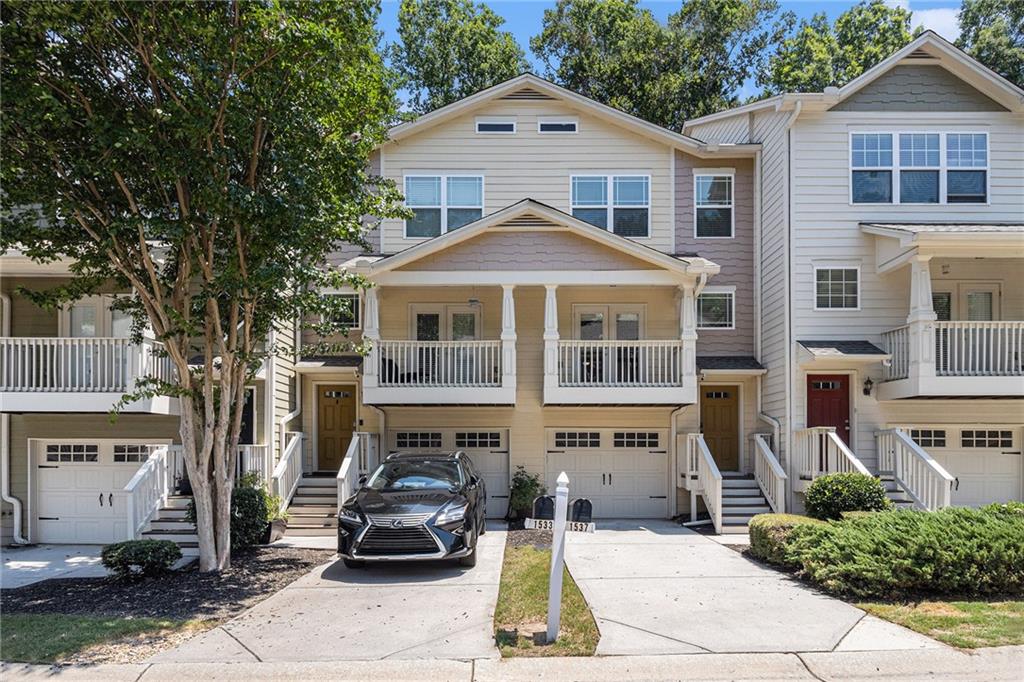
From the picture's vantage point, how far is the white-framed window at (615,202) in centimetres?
1659

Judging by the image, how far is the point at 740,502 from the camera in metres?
14.6

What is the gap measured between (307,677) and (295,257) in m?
5.49

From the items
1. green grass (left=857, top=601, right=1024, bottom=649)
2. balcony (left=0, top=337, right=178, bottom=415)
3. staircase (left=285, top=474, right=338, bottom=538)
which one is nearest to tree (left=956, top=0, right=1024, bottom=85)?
green grass (left=857, top=601, right=1024, bottom=649)

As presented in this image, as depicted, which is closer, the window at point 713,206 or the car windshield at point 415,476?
the car windshield at point 415,476

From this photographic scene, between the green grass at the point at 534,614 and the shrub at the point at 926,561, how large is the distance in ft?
10.1

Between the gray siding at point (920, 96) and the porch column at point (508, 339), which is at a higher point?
the gray siding at point (920, 96)

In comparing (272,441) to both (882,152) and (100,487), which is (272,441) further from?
(882,152)

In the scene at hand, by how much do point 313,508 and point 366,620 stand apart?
271 inches

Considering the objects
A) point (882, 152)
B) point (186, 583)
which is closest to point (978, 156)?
point (882, 152)

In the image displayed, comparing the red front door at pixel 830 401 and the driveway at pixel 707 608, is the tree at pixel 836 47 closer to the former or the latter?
the red front door at pixel 830 401

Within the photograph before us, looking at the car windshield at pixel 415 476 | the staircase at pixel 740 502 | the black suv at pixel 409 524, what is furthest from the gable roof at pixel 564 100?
the black suv at pixel 409 524

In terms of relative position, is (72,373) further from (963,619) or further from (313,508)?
(963,619)

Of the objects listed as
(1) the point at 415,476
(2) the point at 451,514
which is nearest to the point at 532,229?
(1) the point at 415,476

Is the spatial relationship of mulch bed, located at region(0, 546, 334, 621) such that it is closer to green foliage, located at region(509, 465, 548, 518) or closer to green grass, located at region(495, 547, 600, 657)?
green grass, located at region(495, 547, 600, 657)
